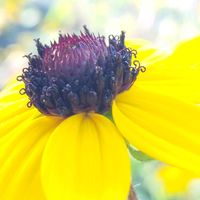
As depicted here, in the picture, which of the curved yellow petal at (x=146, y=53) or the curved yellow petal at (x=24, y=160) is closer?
the curved yellow petal at (x=24, y=160)

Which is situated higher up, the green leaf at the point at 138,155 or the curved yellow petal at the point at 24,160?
the curved yellow petal at the point at 24,160

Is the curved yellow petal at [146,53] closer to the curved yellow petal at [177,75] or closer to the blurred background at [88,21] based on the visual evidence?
the curved yellow petal at [177,75]

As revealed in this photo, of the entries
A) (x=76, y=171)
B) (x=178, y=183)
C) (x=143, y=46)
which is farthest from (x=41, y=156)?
(x=178, y=183)

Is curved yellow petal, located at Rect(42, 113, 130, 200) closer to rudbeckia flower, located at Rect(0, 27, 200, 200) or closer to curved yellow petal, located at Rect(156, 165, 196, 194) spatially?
rudbeckia flower, located at Rect(0, 27, 200, 200)

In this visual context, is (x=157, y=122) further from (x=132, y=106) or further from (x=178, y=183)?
(x=178, y=183)

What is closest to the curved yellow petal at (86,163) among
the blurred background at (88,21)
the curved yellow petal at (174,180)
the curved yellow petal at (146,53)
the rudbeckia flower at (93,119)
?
the rudbeckia flower at (93,119)
